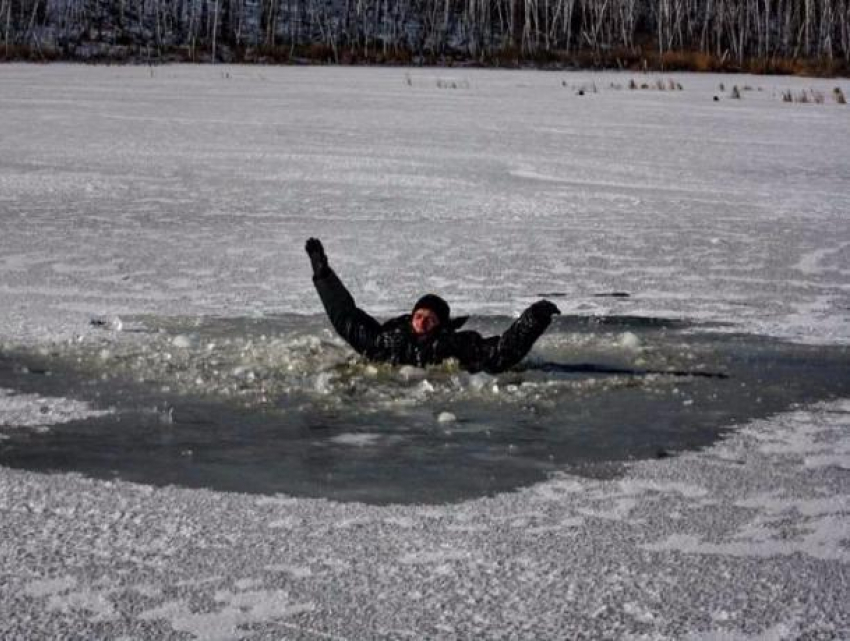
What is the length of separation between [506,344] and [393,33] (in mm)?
54686

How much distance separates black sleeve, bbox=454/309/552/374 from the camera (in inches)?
239

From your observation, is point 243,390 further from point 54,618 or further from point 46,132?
point 46,132

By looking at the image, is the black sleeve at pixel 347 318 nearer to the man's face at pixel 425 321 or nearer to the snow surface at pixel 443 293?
the man's face at pixel 425 321

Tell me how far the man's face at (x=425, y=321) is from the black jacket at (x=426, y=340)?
29mm

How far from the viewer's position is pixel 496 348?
620 cm

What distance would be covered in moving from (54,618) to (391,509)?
1.19 meters

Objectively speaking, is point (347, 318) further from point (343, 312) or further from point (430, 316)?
point (430, 316)

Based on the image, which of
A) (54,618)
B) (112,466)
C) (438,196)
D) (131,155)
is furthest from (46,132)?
(54,618)

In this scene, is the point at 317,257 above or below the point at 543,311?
above

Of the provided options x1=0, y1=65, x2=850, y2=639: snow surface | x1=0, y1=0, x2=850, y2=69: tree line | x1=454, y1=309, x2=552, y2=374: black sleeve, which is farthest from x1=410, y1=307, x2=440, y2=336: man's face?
x1=0, y1=0, x2=850, y2=69: tree line

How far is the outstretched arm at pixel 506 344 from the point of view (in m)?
6.03

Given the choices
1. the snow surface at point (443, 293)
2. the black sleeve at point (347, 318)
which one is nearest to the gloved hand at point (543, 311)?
the black sleeve at point (347, 318)

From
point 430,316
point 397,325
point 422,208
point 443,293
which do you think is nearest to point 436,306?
point 430,316

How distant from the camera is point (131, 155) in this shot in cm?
1611
